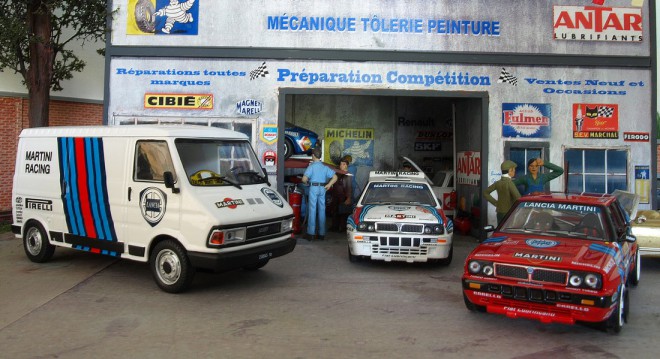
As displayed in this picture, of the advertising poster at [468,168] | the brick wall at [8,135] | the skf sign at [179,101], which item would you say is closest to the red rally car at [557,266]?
the advertising poster at [468,168]

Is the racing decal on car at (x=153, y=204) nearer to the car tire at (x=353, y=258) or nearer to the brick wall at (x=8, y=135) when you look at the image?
the car tire at (x=353, y=258)

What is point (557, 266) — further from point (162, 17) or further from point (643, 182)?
point (162, 17)

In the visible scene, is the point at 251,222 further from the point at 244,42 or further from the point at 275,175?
the point at 244,42

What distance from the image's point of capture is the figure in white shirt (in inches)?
460

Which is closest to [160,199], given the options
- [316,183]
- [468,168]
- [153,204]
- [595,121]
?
[153,204]

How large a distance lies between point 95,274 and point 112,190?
1.52 meters

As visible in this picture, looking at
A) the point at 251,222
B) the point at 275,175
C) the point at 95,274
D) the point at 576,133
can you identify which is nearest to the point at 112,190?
the point at 95,274

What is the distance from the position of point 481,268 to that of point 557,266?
74 cm

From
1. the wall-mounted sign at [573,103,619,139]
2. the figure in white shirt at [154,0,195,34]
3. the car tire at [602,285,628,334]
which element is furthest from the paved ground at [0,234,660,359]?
the figure in white shirt at [154,0,195,34]

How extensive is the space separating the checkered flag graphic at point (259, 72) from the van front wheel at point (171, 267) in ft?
18.7

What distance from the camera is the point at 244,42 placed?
1169 cm

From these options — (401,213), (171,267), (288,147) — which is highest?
(288,147)

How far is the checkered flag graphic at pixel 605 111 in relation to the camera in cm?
1168

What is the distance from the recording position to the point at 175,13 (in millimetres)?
11711
